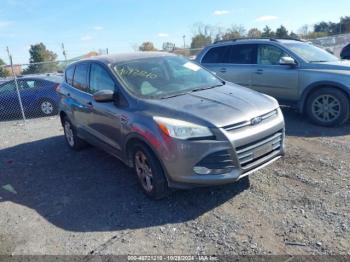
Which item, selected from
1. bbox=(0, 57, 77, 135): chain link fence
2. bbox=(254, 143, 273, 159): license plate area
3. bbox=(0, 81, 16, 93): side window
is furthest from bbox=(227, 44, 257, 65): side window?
bbox=(0, 81, 16, 93): side window

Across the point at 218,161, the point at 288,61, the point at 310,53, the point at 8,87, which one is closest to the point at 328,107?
the point at 288,61

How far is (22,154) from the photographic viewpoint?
7.00 metres

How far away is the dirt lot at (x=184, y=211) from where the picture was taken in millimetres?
3365

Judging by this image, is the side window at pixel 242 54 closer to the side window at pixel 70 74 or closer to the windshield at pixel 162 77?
the windshield at pixel 162 77

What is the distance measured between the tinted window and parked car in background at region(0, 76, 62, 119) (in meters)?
5.85

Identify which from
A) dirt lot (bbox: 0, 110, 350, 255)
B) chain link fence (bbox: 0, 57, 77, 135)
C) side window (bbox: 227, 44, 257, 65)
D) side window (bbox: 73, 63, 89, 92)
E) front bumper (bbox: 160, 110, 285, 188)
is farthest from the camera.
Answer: chain link fence (bbox: 0, 57, 77, 135)

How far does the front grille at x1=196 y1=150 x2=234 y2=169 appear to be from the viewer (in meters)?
3.67

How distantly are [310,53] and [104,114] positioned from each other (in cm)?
491

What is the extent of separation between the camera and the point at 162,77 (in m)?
4.84

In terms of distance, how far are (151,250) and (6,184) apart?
10.7ft

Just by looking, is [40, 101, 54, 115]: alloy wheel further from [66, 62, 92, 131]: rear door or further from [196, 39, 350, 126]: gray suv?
[196, 39, 350, 126]: gray suv

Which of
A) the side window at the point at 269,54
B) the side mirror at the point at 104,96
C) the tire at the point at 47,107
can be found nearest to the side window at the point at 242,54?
the side window at the point at 269,54

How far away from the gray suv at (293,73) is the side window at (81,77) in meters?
3.77

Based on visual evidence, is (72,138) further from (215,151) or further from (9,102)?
(9,102)
